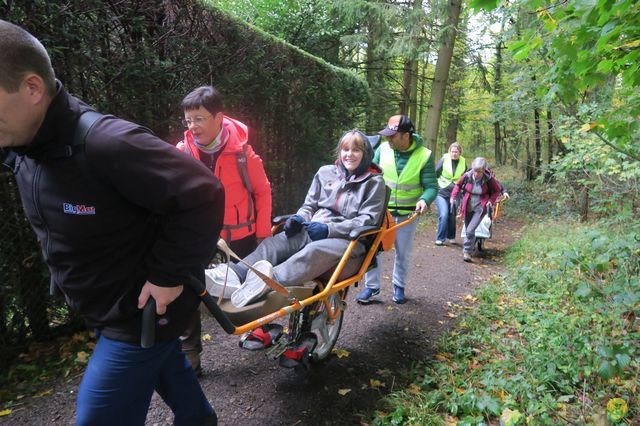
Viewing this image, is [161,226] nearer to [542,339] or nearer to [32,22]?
[32,22]

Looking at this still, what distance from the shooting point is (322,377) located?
3338mm

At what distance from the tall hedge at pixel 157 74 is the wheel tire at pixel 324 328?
2410 mm

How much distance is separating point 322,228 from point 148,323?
5.60ft

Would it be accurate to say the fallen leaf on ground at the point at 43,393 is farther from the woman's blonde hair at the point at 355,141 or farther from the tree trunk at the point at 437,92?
the tree trunk at the point at 437,92

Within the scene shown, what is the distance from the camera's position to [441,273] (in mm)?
6660

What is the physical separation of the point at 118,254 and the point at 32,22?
2.65 m

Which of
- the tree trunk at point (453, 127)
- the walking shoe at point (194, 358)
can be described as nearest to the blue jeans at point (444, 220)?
the walking shoe at point (194, 358)

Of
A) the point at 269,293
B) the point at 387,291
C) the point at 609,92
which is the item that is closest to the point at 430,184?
the point at 387,291

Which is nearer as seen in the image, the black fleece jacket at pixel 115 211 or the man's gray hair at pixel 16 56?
the man's gray hair at pixel 16 56

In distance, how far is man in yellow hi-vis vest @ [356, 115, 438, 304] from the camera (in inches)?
186

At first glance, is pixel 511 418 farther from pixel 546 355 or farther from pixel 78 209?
pixel 78 209

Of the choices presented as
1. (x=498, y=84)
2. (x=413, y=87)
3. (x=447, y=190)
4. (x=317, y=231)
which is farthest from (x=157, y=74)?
(x=498, y=84)

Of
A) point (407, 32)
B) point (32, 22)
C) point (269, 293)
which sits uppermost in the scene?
point (407, 32)

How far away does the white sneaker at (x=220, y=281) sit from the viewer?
227 cm
